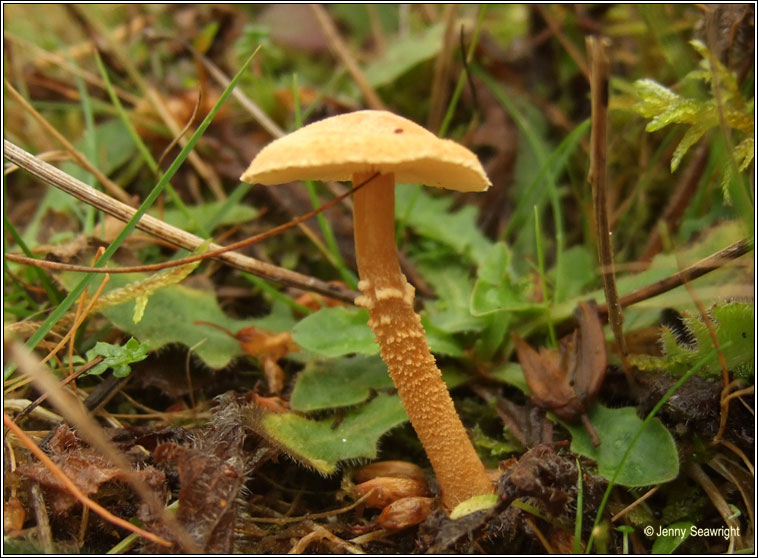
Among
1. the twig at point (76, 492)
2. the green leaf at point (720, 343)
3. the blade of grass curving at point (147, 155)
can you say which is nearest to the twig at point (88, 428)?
the twig at point (76, 492)

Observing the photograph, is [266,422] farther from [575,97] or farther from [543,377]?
[575,97]

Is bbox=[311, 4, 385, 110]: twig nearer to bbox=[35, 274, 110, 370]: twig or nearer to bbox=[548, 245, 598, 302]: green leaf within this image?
bbox=[548, 245, 598, 302]: green leaf

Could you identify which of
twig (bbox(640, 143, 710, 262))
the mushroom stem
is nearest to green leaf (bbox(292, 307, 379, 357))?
the mushroom stem

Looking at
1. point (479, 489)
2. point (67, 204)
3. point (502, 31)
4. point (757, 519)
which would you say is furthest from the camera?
point (502, 31)

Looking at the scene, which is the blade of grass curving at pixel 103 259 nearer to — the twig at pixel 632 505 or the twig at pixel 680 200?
the twig at pixel 632 505

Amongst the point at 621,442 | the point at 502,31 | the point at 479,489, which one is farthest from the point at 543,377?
the point at 502,31

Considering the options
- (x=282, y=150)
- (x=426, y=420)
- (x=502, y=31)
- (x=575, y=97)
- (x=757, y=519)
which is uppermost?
(x=502, y=31)
